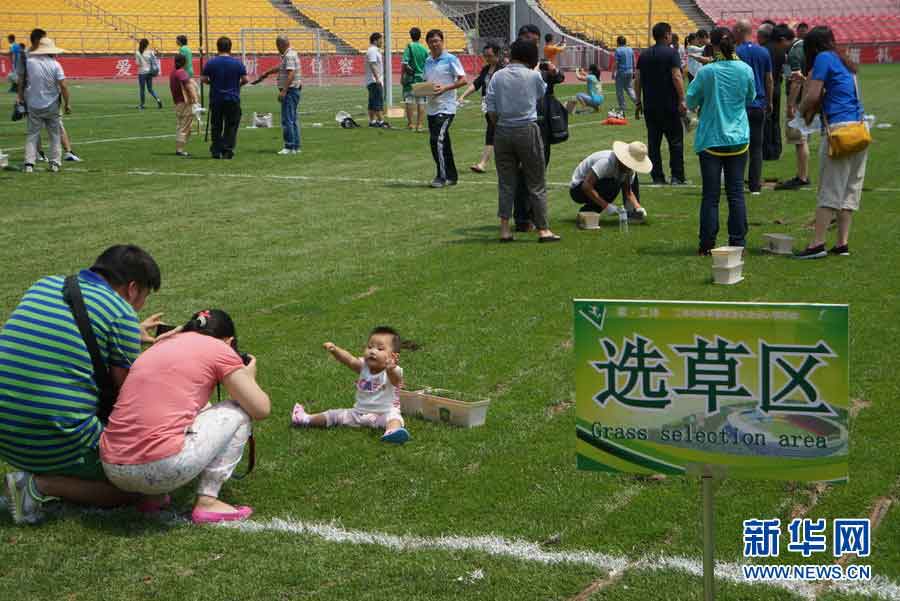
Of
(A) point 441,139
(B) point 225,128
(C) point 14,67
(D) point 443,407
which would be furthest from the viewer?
(C) point 14,67

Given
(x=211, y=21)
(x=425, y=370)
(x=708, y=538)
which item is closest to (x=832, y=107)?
(x=425, y=370)

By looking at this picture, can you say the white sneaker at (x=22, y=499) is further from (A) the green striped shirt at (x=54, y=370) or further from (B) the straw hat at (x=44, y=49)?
(B) the straw hat at (x=44, y=49)

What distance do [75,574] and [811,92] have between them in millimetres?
7241

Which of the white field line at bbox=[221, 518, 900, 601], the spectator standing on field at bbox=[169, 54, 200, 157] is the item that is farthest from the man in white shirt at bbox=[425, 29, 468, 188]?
the white field line at bbox=[221, 518, 900, 601]

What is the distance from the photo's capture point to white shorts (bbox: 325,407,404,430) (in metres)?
6.28

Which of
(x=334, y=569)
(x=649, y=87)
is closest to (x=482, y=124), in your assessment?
(x=649, y=87)

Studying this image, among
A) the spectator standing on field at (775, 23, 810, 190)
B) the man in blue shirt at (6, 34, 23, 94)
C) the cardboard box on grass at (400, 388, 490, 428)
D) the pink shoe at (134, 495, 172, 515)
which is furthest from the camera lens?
the man in blue shirt at (6, 34, 23, 94)

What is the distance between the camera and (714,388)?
3477mm

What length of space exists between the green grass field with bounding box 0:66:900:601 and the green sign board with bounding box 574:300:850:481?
0.92m

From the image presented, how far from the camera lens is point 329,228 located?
1256 cm

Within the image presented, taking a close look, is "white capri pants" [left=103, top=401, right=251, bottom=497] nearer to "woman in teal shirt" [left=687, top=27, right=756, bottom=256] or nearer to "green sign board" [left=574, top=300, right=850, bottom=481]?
"green sign board" [left=574, top=300, right=850, bottom=481]

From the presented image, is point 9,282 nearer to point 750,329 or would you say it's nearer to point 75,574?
point 75,574

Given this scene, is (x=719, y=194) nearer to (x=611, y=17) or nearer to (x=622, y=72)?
(x=622, y=72)

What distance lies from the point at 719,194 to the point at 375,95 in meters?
16.5
